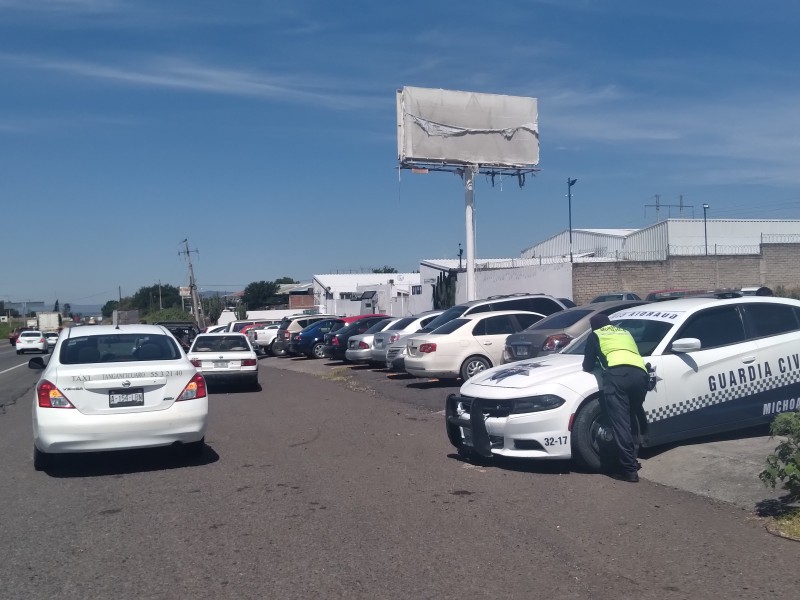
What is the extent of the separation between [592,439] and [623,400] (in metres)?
0.57

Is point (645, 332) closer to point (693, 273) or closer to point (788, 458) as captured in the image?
point (788, 458)

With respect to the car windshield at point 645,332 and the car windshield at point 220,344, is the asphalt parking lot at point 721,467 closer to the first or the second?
the car windshield at point 645,332

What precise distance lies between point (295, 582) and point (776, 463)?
3889 millimetres

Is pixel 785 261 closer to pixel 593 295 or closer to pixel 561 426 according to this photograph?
pixel 593 295

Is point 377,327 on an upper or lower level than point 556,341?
lower

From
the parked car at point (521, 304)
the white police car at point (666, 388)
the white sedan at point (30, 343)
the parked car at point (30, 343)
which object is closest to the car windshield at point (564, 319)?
the parked car at point (521, 304)

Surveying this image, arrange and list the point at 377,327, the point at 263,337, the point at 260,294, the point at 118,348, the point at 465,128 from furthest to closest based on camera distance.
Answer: the point at 260,294 < the point at 263,337 < the point at 465,128 < the point at 377,327 < the point at 118,348

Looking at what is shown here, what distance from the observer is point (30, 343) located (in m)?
48.9

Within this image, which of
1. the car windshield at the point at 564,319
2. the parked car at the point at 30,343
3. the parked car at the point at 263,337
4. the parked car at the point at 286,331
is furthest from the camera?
the parked car at the point at 30,343

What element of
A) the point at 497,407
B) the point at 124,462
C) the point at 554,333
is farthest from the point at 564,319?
the point at 124,462

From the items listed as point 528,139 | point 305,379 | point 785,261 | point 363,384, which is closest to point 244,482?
point 363,384

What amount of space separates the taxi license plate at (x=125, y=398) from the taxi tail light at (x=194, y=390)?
42 cm

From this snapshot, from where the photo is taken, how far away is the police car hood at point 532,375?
895 centimetres

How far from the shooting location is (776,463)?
680cm
